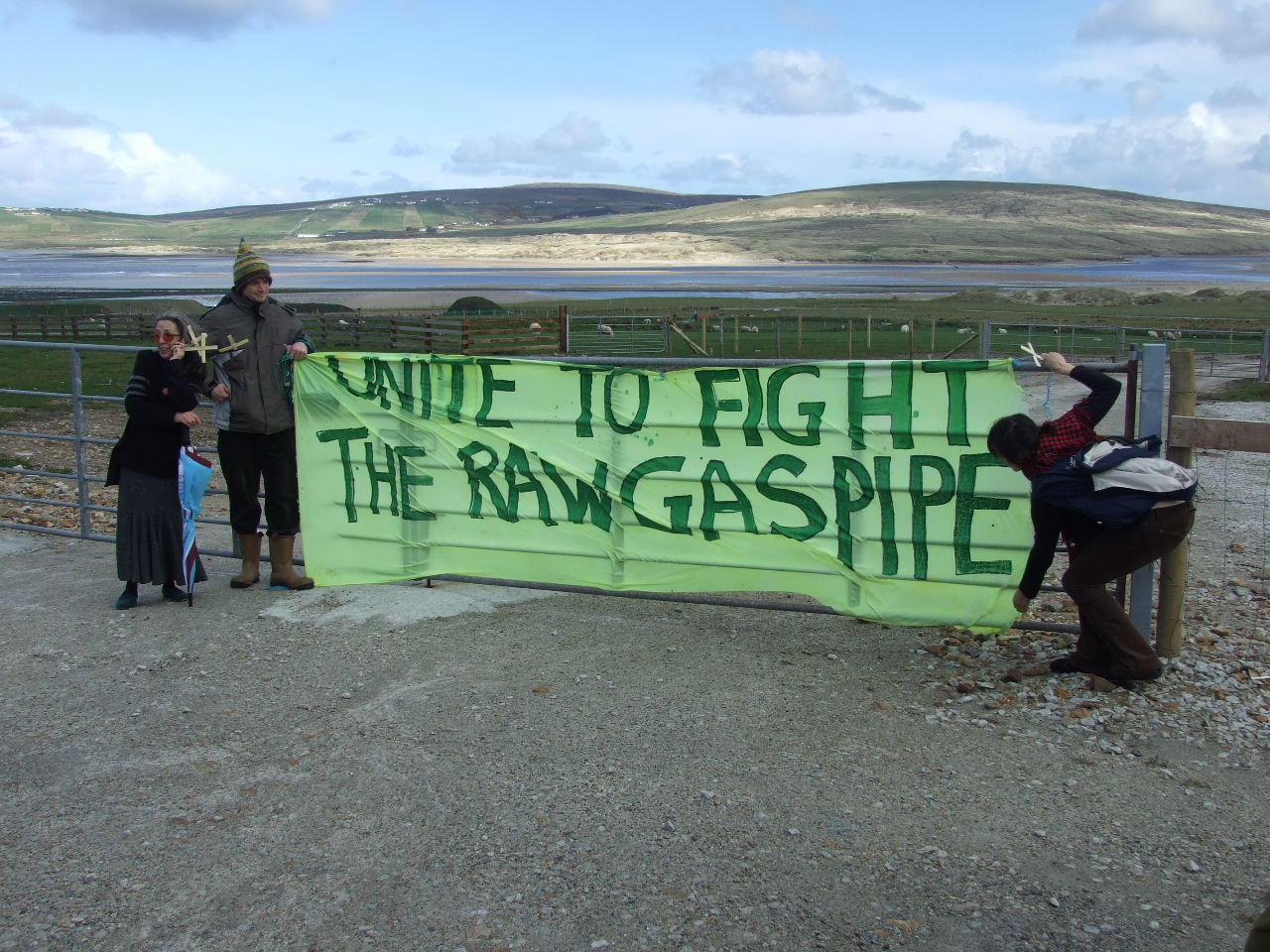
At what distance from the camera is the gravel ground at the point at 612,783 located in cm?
372

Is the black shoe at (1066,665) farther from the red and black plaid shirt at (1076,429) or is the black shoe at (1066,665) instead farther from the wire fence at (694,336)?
the wire fence at (694,336)

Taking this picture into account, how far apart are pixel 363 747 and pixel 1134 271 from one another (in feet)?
392

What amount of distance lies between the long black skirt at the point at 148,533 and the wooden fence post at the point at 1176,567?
538cm

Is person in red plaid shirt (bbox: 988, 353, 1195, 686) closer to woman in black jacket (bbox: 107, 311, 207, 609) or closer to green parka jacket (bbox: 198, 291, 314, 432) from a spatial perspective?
green parka jacket (bbox: 198, 291, 314, 432)

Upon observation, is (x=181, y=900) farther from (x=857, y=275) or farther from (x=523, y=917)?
(x=857, y=275)

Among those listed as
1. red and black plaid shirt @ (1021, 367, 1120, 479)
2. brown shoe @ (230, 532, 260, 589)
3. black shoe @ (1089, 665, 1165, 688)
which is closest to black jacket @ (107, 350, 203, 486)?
brown shoe @ (230, 532, 260, 589)

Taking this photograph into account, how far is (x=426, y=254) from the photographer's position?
15638 cm

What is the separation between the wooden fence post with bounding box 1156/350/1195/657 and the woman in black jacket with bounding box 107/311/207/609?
5.26 meters

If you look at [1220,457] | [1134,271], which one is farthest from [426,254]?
[1220,457]

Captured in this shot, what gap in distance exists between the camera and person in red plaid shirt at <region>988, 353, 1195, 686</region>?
5.25 meters

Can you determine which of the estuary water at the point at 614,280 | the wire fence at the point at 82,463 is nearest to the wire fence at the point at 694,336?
the wire fence at the point at 82,463

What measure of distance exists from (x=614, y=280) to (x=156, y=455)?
91.9 m

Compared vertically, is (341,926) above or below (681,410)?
below

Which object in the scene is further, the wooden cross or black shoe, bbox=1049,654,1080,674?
the wooden cross
